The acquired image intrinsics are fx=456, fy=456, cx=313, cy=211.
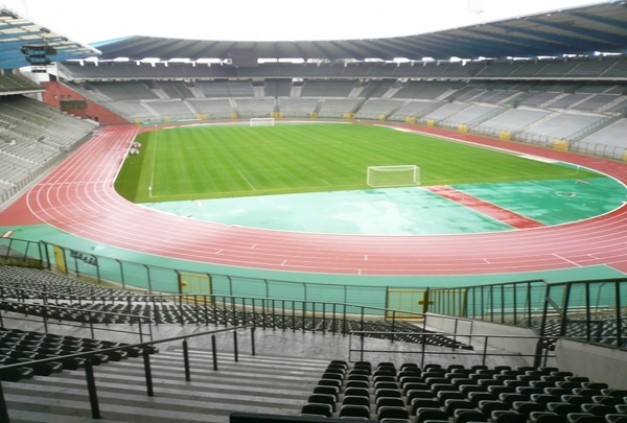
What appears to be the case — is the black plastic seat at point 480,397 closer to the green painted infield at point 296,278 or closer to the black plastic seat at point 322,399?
the black plastic seat at point 322,399

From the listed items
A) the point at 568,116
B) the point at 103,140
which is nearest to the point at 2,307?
the point at 103,140

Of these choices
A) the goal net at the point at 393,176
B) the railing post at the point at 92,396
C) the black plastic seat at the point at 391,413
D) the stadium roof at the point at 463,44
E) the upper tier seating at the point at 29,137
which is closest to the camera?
the railing post at the point at 92,396

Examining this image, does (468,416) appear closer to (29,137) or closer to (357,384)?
(357,384)

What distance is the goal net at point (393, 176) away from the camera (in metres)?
34.3

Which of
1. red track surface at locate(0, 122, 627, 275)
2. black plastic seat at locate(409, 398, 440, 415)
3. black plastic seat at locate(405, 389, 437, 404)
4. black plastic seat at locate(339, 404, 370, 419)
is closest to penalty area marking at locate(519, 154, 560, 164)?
red track surface at locate(0, 122, 627, 275)

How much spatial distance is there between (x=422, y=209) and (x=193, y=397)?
24305mm

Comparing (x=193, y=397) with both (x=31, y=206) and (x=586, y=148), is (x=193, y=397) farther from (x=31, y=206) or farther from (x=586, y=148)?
(x=586, y=148)

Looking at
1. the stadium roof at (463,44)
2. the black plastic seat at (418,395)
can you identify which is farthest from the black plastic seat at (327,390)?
the stadium roof at (463,44)

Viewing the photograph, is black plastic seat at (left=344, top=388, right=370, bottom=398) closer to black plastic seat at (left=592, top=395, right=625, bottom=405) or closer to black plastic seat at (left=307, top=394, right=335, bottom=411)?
black plastic seat at (left=307, top=394, right=335, bottom=411)

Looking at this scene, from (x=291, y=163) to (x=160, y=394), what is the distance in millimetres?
36958

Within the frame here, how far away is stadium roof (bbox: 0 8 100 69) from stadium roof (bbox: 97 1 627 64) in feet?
65.9

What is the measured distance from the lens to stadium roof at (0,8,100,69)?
27.6 metres

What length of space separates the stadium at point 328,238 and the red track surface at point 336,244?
0.15 m

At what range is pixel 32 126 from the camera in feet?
148
